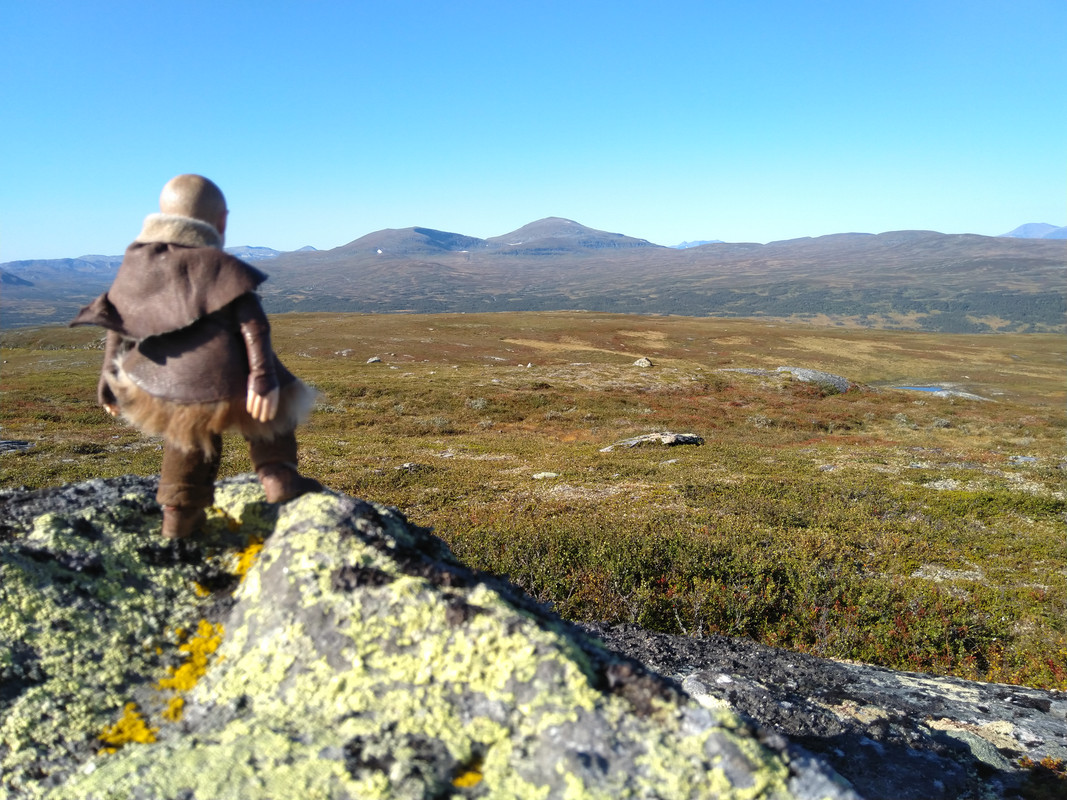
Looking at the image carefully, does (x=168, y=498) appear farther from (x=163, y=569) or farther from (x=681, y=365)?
(x=681, y=365)

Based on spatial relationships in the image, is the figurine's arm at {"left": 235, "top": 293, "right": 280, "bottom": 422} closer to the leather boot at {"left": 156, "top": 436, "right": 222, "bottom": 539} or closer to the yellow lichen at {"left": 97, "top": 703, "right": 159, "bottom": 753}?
the leather boot at {"left": 156, "top": 436, "right": 222, "bottom": 539}

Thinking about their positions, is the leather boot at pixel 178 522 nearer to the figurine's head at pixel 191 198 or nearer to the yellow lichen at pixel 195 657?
the yellow lichen at pixel 195 657

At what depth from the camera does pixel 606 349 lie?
64375mm

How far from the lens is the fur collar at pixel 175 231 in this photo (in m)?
A: 3.34

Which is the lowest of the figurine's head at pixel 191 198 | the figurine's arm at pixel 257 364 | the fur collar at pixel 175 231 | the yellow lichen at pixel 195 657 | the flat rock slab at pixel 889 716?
the flat rock slab at pixel 889 716

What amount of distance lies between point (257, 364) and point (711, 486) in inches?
573

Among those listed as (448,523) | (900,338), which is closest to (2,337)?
(448,523)

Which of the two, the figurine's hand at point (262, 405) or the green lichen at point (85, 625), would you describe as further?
the figurine's hand at point (262, 405)

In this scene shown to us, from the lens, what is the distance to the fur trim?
3322 mm

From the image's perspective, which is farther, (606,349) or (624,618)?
(606,349)

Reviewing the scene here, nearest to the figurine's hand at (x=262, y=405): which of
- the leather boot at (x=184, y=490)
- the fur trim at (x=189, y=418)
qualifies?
the fur trim at (x=189, y=418)

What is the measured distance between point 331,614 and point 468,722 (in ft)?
2.51

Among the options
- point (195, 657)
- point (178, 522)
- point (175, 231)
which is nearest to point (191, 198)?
point (175, 231)

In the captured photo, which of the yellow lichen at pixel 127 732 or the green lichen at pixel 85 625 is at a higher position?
the green lichen at pixel 85 625
